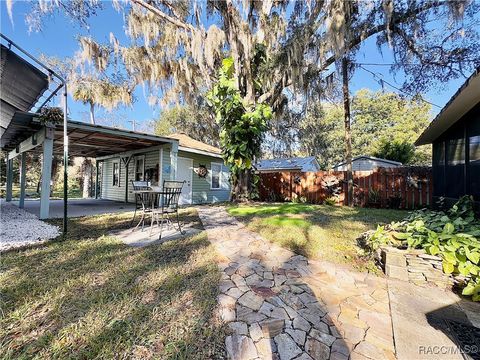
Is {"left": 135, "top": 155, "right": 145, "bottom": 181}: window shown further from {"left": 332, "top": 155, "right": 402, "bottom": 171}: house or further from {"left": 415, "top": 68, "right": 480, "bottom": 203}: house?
{"left": 332, "top": 155, "right": 402, "bottom": 171}: house

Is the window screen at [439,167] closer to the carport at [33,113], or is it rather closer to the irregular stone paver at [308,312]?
the irregular stone paver at [308,312]

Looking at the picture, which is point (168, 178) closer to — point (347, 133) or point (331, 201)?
point (331, 201)

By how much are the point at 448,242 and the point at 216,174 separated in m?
10.1

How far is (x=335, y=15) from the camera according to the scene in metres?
6.50

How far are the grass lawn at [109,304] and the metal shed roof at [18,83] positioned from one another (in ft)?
11.3

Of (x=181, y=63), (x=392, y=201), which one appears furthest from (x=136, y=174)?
(x=392, y=201)

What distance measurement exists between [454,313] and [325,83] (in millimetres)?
8312

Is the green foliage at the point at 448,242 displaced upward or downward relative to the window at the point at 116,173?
downward

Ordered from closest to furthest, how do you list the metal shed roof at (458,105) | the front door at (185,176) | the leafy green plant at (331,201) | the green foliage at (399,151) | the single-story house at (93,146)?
the metal shed roof at (458,105)
the single-story house at (93,146)
the leafy green plant at (331,201)
the front door at (185,176)
the green foliage at (399,151)

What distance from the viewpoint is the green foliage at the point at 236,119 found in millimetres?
7504

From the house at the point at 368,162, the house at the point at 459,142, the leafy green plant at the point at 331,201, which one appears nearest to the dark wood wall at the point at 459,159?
the house at the point at 459,142

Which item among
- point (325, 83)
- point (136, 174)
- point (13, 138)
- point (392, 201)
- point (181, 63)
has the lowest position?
point (392, 201)

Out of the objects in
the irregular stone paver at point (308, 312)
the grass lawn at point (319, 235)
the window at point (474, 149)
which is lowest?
the irregular stone paver at point (308, 312)

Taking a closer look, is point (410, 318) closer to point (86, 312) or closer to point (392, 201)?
point (86, 312)
